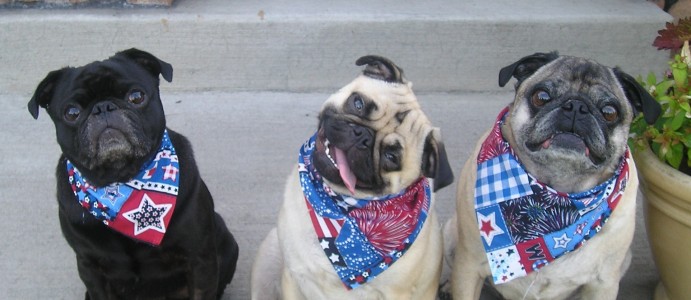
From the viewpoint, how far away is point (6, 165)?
12.5ft

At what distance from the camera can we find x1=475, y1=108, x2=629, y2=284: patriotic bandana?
2408 millimetres

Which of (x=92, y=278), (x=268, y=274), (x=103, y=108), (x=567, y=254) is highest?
(x=103, y=108)

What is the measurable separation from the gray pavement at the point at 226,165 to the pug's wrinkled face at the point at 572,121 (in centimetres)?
106

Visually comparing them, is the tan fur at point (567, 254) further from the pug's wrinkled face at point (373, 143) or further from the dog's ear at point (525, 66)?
the pug's wrinkled face at point (373, 143)

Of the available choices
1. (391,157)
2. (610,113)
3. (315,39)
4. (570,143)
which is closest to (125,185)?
(391,157)

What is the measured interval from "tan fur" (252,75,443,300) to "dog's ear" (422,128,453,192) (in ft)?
0.07

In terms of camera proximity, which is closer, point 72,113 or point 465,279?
point 72,113

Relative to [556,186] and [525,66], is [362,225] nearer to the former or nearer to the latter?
[556,186]

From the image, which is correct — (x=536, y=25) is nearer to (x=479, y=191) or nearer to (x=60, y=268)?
(x=479, y=191)

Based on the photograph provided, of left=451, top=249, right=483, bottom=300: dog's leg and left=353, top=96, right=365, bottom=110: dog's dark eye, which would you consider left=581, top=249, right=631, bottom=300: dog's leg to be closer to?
left=451, top=249, right=483, bottom=300: dog's leg

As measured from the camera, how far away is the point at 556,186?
8.21 feet

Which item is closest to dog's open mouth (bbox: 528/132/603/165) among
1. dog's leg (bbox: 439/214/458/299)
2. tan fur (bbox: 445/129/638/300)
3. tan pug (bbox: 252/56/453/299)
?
tan fur (bbox: 445/129/638/300)

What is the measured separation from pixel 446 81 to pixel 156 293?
2.54 m

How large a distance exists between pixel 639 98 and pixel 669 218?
1.96 ft
